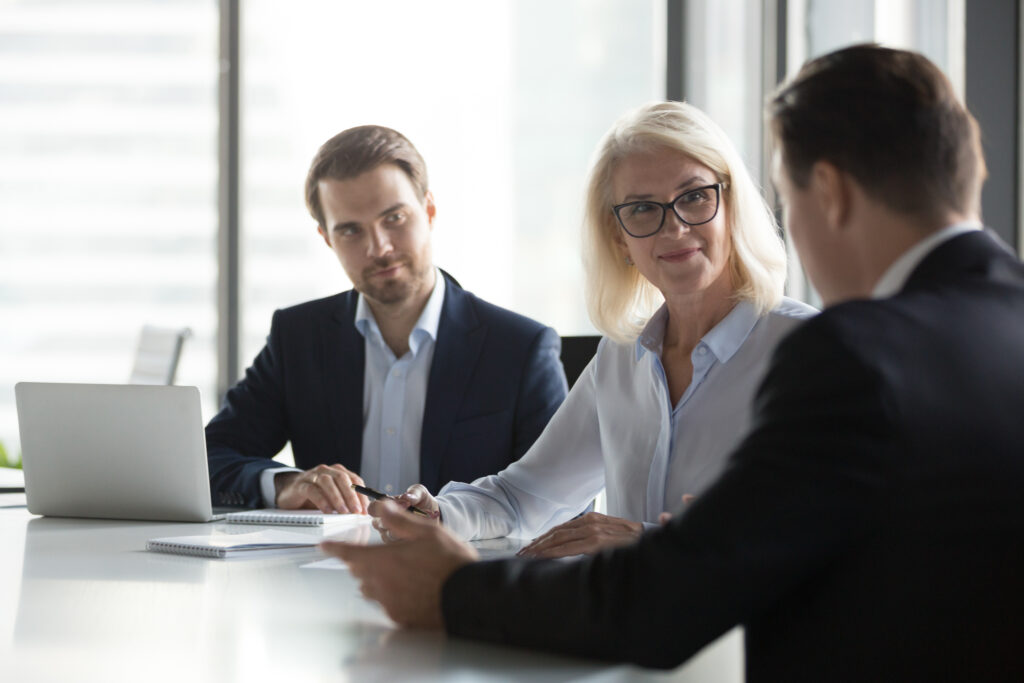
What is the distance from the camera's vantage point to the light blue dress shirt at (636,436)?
1.97 m

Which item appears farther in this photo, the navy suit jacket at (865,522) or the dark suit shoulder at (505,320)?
the dark suit shoulder at (505,320)

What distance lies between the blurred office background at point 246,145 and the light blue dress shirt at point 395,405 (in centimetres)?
240

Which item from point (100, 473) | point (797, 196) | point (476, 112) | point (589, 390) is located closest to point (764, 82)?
point (476, 112)

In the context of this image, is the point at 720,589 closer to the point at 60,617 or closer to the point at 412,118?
the point at 60,617

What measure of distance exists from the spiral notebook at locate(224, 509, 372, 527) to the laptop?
2.5 inches

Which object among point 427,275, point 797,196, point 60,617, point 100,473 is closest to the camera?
point 797,196

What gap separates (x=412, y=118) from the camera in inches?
203

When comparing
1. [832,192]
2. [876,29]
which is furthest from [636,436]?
[876,29]

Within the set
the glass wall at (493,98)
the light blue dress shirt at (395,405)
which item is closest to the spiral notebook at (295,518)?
the light blue dress shirt at (395,405)

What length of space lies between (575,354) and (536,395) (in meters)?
0.22

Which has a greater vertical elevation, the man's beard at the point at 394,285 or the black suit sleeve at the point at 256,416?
the man's beard at the point at 394,285

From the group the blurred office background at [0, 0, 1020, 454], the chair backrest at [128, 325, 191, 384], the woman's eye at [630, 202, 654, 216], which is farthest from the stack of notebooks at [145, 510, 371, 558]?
the blurred office background at [0, 0, 1020, 454]

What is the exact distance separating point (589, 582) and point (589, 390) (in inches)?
49.9

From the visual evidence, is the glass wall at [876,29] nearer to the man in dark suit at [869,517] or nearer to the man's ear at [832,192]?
the man's ear at [832,192]
